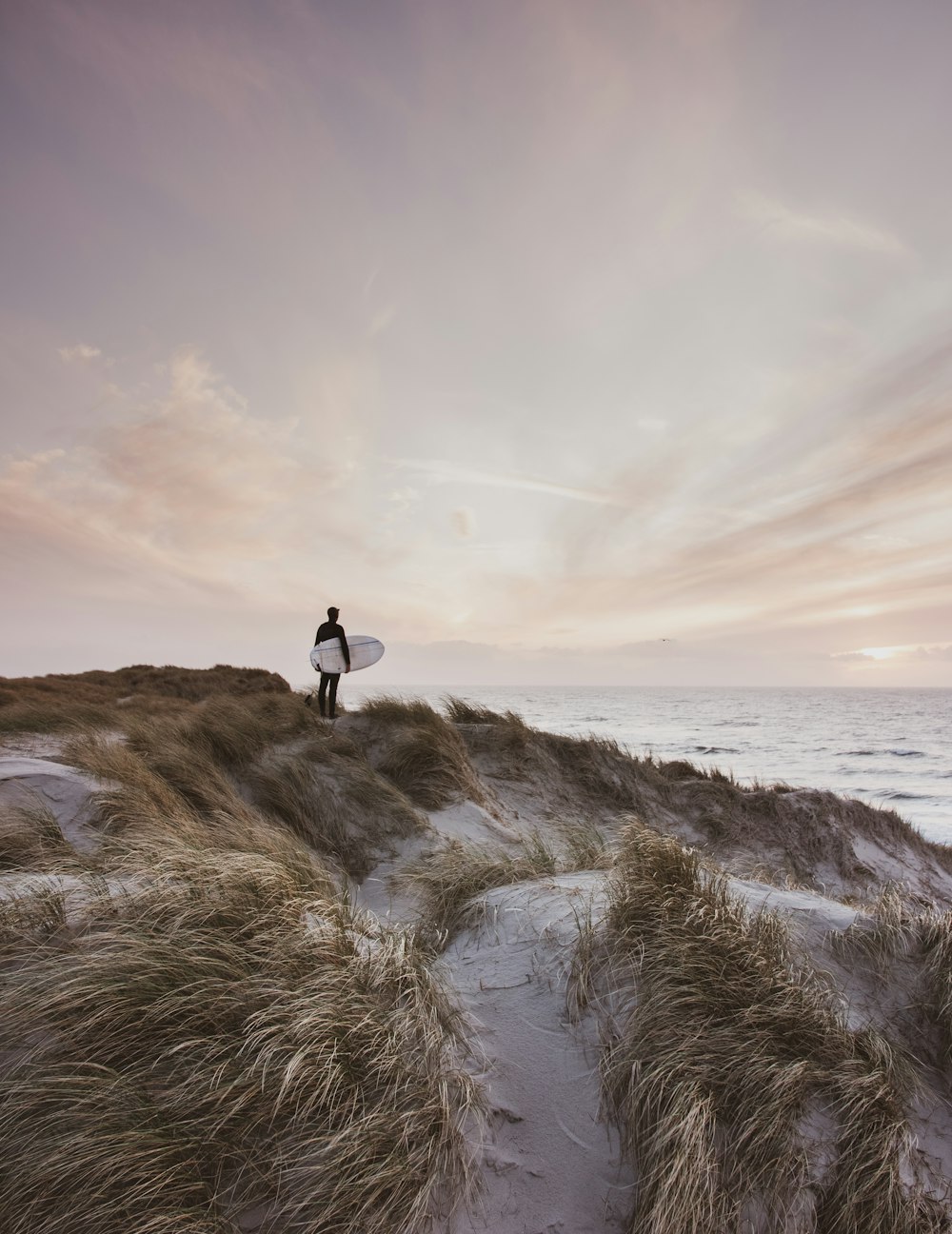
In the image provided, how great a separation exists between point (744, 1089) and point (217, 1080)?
2125mm

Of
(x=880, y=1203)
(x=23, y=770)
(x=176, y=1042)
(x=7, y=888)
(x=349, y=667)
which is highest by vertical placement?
(x=349, y=667)

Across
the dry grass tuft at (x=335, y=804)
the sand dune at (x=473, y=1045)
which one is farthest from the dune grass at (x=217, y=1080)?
the dry grass tuft at (x=335, y=804)

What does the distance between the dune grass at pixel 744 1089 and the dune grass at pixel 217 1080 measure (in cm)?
75

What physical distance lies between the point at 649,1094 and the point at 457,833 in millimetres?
5433

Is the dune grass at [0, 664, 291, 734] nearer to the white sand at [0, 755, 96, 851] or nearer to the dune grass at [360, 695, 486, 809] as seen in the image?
the white sand at [0, 755, 96, 851]

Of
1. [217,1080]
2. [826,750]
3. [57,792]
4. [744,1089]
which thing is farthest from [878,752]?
[217,1080]

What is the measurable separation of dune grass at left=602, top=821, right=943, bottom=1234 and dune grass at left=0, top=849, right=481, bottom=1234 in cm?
75

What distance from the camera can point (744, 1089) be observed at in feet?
8.07

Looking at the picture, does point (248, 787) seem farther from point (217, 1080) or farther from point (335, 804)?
point (217, 1080)

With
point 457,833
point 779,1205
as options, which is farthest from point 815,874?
point 779,1205

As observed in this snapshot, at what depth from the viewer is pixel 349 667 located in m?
11.9

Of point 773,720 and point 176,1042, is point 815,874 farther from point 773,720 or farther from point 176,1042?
point 773,720

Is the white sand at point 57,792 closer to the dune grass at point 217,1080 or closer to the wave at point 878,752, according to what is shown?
the dune grass at point 217,1080

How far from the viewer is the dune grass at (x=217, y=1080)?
1.84 metres
